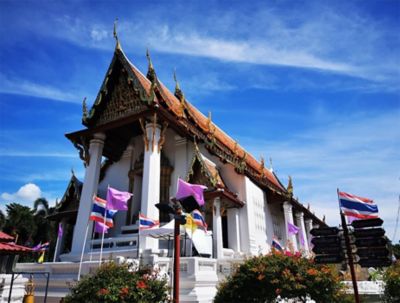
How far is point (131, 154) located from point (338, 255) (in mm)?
12409

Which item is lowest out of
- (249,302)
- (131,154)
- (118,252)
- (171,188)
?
(249,302)

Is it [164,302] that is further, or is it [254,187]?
[254,187]

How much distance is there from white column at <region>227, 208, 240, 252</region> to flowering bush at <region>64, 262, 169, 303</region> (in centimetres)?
774

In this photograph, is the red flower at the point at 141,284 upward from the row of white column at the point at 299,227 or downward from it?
downward

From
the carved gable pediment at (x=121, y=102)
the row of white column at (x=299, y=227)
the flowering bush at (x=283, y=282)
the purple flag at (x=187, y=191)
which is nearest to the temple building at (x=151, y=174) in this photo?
the carved gable pediment at (x=121, y=102)

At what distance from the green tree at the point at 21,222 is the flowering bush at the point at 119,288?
35004mm

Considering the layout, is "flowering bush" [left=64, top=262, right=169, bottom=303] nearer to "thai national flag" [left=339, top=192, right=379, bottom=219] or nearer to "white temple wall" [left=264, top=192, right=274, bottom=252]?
"thai national flag" [left=339, top=192, right=379, bottom=219]

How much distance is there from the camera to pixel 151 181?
42.3 ft

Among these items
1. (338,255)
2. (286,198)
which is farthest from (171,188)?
(338,255)

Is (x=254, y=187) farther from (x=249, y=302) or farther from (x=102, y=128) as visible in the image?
(x=249, y=302)

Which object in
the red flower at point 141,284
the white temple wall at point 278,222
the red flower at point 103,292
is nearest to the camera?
the red flower at point 103,292

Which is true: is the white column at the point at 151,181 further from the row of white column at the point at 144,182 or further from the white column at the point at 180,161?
the white column at the point at 180,161

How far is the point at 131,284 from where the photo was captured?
604cm

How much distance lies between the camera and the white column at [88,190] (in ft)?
44.1
